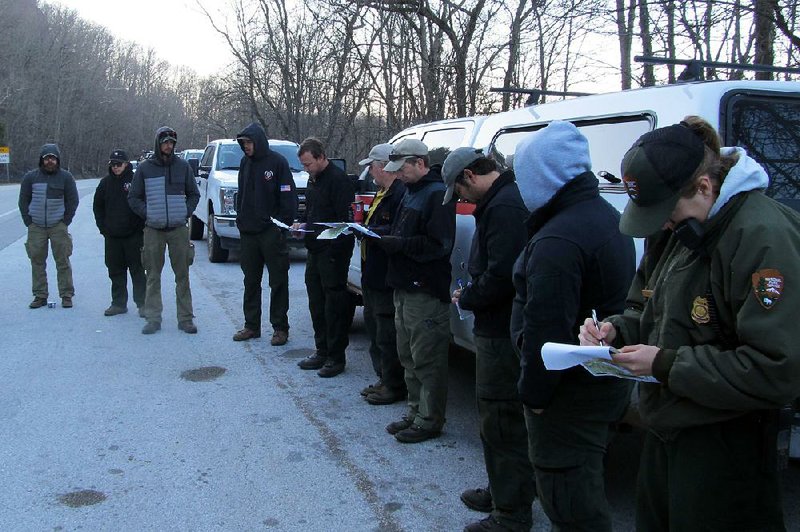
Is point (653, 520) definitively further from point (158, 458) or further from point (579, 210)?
Answer: point (158, 458)

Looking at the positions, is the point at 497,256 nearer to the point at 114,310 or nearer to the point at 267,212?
the point at 267,212

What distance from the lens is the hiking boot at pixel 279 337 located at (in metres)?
7.05

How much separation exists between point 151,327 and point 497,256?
17.1 feet

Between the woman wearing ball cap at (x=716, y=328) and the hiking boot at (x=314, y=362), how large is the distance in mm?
4555

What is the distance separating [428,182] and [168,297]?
587cm

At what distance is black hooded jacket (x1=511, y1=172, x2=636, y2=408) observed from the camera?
2414 mm

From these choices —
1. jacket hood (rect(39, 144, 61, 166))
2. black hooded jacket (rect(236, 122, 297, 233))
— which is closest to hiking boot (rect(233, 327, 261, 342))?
black hooded jacket (rect(236, 122, 297, 233))

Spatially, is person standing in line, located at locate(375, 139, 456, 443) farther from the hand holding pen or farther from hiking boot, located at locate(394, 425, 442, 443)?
the hand holding pen

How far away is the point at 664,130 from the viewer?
1.89 meters

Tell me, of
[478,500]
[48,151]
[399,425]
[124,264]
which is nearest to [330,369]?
[399,425]

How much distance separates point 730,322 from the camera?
179 centimetres

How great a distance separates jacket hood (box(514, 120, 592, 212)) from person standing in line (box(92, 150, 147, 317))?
6.60m

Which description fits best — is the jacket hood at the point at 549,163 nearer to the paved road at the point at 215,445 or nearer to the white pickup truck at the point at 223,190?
the paved road at the point at 215,445

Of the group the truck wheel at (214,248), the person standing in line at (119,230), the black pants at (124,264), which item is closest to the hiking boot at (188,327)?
the person standing in line at (119,230)
